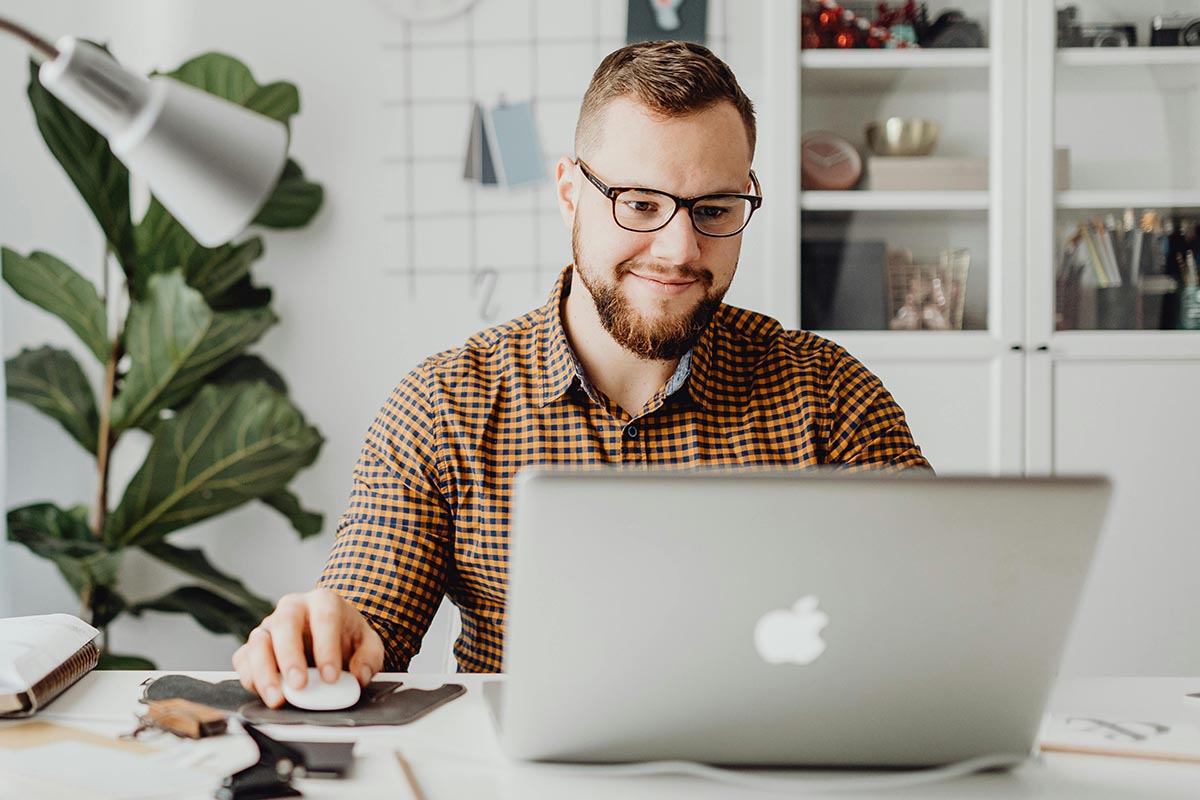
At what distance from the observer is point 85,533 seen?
90.1 inches

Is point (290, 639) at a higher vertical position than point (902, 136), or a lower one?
lower

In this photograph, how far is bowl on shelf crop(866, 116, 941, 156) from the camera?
8.16 ft

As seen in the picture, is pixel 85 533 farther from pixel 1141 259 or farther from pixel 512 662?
pixel 1141 259

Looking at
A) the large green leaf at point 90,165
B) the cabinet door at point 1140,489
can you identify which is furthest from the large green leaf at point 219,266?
the cabinet door at point 1140,489

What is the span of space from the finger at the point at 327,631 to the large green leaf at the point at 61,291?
57.3 inches

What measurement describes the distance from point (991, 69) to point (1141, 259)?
1.75 ft

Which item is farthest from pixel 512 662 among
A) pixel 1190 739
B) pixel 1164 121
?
pixel 1164 121

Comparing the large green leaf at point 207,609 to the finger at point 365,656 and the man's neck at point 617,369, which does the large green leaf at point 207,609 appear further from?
the finger at point 365,656

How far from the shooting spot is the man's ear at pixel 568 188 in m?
1.44

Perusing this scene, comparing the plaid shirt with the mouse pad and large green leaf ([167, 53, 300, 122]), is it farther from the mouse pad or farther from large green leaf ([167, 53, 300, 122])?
large green leaf ([167, 53, 300, 122])

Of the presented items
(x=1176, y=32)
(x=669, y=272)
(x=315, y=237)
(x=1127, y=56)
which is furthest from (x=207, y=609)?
(x=1176, y=32)

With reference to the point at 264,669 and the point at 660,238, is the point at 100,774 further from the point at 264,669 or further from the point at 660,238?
the point at 660,238

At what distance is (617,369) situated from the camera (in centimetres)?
141

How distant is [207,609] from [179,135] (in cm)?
168
